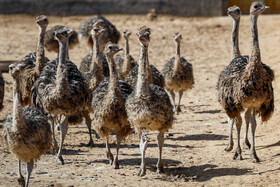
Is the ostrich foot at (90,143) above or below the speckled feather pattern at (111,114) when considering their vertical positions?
below

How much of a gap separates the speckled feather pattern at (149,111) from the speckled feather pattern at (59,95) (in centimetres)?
105

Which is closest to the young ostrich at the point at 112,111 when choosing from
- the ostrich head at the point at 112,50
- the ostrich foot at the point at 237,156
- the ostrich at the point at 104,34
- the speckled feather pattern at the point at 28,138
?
the ostrich head at the point at 112,50

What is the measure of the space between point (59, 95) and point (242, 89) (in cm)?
263

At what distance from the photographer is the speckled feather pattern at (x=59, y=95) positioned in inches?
358

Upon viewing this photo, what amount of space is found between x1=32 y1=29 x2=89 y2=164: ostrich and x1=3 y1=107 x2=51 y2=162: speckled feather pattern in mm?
966

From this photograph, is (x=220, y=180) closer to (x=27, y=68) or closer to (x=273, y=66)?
(x=27, y=68)

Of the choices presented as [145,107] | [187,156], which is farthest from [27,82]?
[187,156]

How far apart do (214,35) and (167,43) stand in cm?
191

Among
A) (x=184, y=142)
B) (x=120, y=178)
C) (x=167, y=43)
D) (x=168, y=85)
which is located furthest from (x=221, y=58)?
(x=120, y=178)

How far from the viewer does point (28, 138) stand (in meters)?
7.76

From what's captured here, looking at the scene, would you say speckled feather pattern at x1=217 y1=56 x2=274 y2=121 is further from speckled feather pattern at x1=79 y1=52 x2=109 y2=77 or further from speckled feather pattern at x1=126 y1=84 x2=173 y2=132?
speckled feather pattern at x1=79 y1=52 x2=109 y2=77

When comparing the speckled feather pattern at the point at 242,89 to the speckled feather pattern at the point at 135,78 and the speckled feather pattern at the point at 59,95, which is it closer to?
the speckled feather pattern at the point at 135,78

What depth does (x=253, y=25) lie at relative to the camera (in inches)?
352

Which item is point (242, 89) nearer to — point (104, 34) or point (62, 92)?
point (62, 92)
